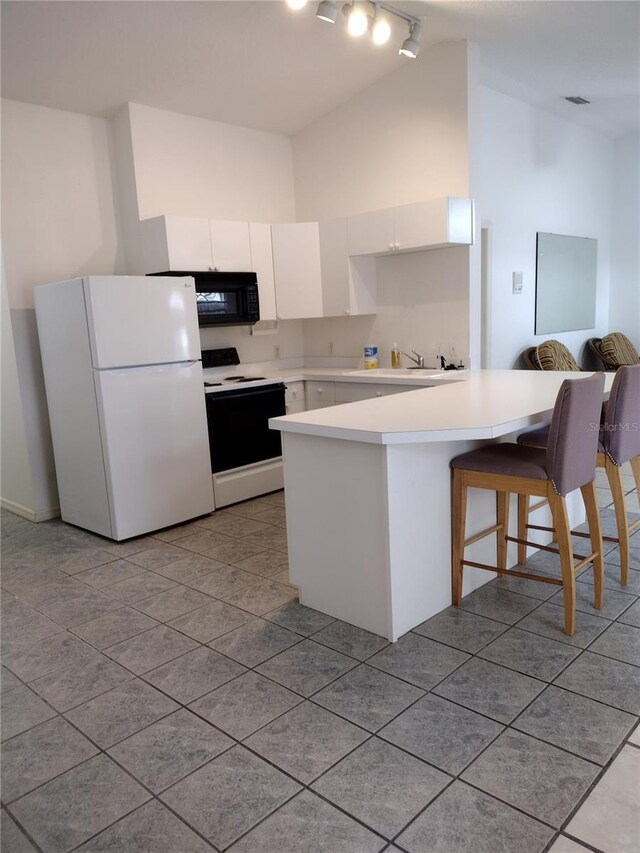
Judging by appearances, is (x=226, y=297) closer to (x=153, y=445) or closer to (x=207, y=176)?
(x=207, y=176)

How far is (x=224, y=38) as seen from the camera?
372cm

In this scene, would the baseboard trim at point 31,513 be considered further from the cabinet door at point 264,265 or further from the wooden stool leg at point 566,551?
the wooden stool leg at point 566,551

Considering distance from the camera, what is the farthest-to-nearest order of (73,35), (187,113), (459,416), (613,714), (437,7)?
(187,113) < (437,7) < (73,35) < (459,416) < (613,714)

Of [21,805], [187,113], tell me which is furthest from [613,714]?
[187,113]

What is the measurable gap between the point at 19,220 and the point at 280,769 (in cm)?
361

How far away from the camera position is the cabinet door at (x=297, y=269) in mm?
4773

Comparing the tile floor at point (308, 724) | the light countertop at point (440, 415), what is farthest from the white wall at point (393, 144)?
the tile floor at point (308, 724)

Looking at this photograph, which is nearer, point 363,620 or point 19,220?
point 363,620

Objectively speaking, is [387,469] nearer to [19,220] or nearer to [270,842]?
[270,842]

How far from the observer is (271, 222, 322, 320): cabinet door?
15.7 ft

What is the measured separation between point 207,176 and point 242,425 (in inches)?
75.8

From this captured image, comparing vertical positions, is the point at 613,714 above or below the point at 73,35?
below

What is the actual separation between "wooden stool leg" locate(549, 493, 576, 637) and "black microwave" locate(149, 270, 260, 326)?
2.75m

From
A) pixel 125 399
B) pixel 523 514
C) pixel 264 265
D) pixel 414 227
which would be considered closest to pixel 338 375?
pixel 264 265
